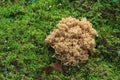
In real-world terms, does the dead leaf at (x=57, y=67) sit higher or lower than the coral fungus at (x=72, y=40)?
lower

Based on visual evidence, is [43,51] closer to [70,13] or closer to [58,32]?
[58,32]

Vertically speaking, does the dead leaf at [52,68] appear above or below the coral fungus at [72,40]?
below

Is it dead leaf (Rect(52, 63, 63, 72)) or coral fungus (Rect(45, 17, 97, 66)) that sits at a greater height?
coral fungus (Rect(45, 17, 97, 66))

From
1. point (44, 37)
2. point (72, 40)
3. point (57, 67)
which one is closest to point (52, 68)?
point (57, 67)

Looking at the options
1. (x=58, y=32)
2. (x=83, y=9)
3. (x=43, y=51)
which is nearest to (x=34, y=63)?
(x=43, y=51)
